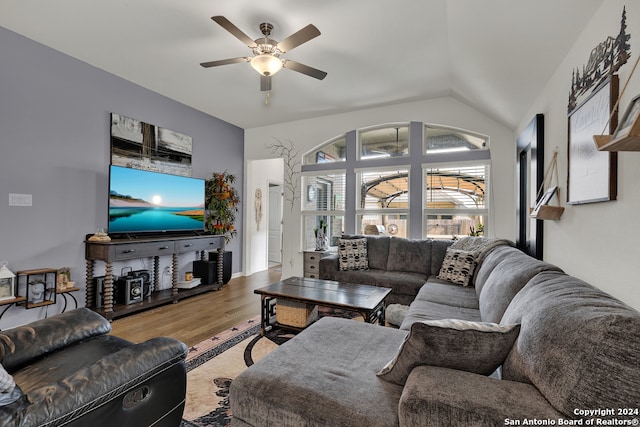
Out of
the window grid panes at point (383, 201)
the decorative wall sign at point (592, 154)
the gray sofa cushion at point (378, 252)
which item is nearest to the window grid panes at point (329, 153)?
the window grid panes at point (383, 201)

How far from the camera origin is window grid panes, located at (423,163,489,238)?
421 cm

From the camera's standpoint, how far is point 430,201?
449 cm

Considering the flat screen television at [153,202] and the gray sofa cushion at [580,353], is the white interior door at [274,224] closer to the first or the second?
the flat screen television at [153,202]

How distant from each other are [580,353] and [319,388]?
2.84 ft

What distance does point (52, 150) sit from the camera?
311cm

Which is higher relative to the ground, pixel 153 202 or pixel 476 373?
pixel 153 202

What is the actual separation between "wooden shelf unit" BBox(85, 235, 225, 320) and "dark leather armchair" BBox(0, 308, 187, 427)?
162 centimetres

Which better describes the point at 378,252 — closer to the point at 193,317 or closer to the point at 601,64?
the point at 193,317

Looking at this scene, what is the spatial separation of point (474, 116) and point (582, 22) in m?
2.55

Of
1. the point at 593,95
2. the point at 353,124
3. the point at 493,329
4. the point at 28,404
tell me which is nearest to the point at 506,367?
the point at 493,329

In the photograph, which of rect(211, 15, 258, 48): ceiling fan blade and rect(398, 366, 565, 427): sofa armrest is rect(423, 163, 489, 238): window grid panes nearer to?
rect(211, 15, 258, 48): ceiling fan blade

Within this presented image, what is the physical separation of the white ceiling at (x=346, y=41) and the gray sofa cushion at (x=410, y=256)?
190 cm

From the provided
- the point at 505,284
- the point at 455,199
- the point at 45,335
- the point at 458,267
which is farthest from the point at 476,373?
the point at 455,199

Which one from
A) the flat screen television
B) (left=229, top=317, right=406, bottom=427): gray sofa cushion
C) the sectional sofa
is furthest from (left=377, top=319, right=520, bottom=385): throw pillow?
the flat screen television
